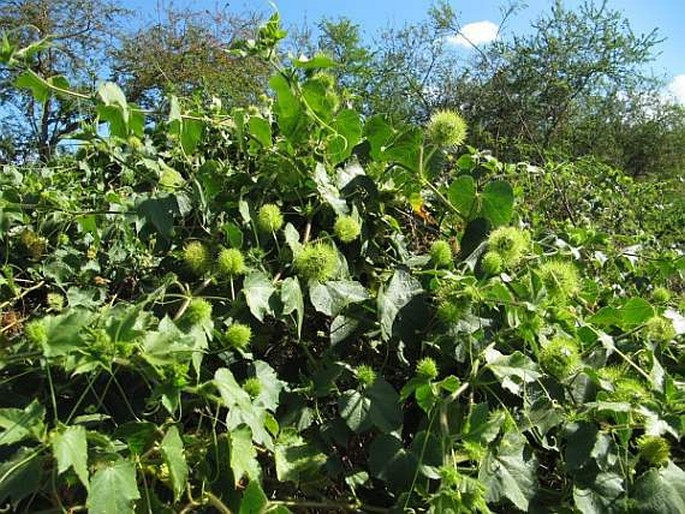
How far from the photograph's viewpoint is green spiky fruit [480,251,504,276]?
1215 millimetres

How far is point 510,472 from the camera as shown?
1098 mm

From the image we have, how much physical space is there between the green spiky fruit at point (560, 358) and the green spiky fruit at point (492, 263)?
0.15 m

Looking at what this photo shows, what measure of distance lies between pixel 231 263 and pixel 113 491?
1.47 ft

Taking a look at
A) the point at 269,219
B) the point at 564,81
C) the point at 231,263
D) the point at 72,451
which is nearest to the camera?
the point at 72,451

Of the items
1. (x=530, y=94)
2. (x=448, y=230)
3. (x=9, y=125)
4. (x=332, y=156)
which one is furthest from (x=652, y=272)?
(x=9, y=125)

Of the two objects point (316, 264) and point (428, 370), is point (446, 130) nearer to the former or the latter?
point (316, 264)

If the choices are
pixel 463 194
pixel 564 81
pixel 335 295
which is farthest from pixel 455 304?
pixel 564 81

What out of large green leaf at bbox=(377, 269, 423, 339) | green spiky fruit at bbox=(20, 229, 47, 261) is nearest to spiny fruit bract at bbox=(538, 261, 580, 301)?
large green leaf at bbox=(377, 269, 423, 339)

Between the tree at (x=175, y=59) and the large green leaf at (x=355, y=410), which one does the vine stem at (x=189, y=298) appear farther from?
the tree at (x=175, y=59)

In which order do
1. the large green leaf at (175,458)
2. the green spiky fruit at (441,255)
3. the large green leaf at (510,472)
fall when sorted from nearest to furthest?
the large green leaf at (175,458) < the large green leaf at (510,472) < the green spiky fruit at (441,255)

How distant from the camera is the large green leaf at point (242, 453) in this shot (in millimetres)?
959

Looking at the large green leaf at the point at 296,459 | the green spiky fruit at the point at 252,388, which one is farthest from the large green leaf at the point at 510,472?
the green spiky fruit at the point at 252,388

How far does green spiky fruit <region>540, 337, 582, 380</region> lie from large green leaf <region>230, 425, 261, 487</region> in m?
0.51

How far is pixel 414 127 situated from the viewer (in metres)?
1.38
